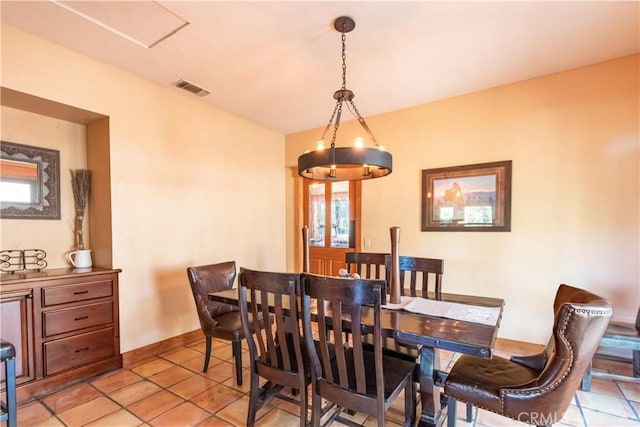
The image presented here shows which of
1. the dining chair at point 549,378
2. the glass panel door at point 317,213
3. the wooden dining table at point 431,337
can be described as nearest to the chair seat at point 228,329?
the wooden dining table at point 431,337

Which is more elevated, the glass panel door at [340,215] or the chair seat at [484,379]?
the glass panel door at [340,215]

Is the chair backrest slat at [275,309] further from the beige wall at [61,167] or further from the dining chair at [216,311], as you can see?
the beige wall at [61,167]

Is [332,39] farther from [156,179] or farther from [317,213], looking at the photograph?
[317,213]

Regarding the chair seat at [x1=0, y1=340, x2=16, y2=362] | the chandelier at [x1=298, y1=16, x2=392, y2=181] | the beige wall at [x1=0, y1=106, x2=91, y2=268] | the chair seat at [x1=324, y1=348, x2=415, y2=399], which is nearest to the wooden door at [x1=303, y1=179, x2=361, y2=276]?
the chandelier at [x1=298, y1=16, x2=392, y2=181]

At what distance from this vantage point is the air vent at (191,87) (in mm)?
3193

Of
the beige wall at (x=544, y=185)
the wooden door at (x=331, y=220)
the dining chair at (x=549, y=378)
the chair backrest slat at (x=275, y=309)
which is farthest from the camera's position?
the wooden door at (x=331, y=220)

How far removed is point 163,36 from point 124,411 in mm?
2888

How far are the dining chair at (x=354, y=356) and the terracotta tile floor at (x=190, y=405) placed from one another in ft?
1.94

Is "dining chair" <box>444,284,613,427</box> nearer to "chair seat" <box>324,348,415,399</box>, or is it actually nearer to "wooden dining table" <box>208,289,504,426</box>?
"wooden dining table" <box>208,289,504,426</box>

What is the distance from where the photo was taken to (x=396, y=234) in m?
2.08

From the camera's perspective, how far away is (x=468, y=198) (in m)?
3.45

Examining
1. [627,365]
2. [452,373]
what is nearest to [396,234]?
[452,373]

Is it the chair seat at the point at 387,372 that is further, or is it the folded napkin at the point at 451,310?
the folded napkin at the point at 451,310

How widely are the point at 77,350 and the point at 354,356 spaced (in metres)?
2.55
